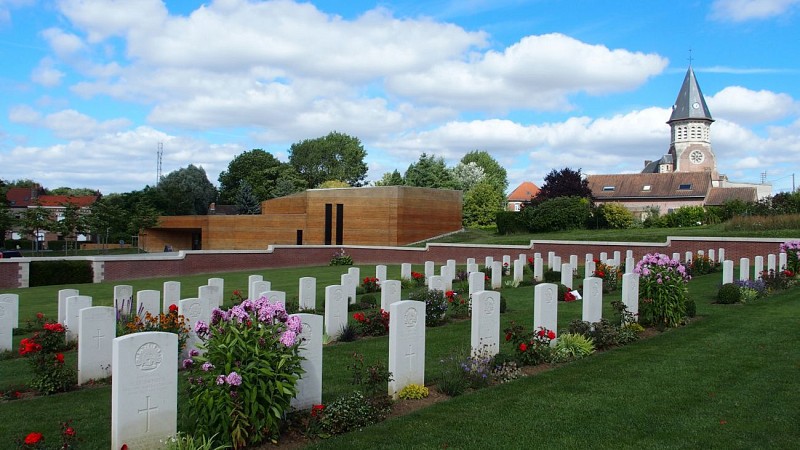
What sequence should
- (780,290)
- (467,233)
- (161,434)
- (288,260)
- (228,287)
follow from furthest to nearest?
(467,233)
(288,260)
(228,287)
(780,290)
(161,434)

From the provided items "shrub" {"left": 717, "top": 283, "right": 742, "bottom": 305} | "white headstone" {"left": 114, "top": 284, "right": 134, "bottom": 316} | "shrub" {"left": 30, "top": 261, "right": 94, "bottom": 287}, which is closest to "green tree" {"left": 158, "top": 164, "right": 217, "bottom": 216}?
"shrub" {"left": 30, "top": 261, "right": 94, "bottom": 287}

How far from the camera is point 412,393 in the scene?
26.1 ft

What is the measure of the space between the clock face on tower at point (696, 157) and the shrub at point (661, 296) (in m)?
93.0

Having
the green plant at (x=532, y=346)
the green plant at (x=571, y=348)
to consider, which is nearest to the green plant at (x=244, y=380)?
the green plant at (x=532, y=346)

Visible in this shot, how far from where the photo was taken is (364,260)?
4184 centimetres

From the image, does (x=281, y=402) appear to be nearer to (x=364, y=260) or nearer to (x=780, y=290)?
(x=780, y=290)

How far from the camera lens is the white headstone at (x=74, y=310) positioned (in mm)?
12016

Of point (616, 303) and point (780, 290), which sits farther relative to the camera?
point (780, 290)

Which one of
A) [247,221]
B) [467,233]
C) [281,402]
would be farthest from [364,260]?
[281,402]

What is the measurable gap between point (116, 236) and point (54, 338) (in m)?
43.5

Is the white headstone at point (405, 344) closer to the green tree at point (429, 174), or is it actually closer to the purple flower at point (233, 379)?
the purple flower at point (233, 379)

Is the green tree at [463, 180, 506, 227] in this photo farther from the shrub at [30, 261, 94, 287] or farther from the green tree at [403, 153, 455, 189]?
the shrub at [30, 261, 94, 287]

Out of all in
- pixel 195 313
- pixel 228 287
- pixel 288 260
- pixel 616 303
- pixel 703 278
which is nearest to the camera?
pixel 195 313

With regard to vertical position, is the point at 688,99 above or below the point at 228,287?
above
